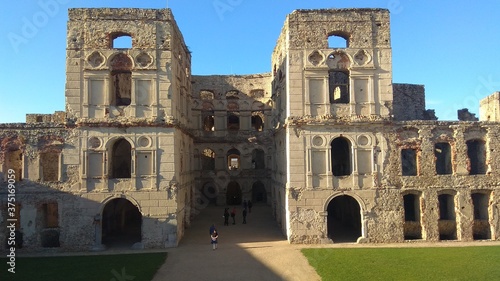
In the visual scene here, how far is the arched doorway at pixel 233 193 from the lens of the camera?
37094 mm

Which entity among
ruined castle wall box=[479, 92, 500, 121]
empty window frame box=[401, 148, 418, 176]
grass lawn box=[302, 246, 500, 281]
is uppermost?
ruined castle wall box=[479, 92, 500, 121]

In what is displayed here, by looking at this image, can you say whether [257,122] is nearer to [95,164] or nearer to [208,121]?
[208,121]

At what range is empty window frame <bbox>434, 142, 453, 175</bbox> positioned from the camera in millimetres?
21794

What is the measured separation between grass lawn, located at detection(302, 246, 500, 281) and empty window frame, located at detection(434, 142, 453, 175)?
16.8 feet

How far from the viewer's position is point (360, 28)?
68.8 ft

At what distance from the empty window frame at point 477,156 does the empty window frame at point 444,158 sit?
1216 mm

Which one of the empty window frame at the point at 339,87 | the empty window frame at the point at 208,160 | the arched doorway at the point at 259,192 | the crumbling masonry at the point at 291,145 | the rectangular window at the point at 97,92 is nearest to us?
the crumbling masonry at the point at 291,145

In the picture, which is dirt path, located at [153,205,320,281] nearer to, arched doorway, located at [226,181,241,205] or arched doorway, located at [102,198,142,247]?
arched doorway, located at [102,198,142,247]

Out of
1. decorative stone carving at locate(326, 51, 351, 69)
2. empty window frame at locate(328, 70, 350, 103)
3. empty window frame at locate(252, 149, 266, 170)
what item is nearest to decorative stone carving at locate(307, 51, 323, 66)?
decorative stone carving at locate(326, 51, 351, 69)

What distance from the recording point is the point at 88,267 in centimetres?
1619

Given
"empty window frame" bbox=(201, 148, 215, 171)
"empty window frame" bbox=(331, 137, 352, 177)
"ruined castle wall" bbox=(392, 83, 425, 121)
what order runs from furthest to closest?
"empty window frame" bbox=(201, 148, 215, 171) < "ruined castle wall" bbox=(392, 83, 425, 121) < "empty window frame" bbox=(331, 137, 352, 177)

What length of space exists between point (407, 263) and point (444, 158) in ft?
32.3

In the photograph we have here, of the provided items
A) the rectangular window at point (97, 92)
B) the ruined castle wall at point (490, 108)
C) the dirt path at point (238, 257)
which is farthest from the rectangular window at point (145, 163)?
the ruined castle wall at point (490, 108)

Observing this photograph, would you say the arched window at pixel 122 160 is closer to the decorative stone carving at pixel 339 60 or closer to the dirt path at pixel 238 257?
the dirt path at pixel 238 257
